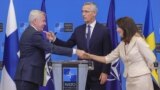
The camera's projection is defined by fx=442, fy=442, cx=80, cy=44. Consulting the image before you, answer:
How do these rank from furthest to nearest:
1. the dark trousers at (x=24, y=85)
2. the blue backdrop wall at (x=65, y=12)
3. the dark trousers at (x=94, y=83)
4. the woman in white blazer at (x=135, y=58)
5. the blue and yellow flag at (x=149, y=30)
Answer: the blue backdrop wall at (x=65, y=12)
the blue and yellow flag at (x=149, y=30)
the dark trousers at (x=94, y=83)
the dark trousers at (x=24, y=85)
the woman in white blazer at (x=135, y=58)

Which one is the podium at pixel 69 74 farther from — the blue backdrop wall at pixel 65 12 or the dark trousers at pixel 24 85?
the blue backdrop wall at pixel 65 12

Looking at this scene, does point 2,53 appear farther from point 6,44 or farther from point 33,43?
point 33,43

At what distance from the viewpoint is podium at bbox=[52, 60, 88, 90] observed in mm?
5184

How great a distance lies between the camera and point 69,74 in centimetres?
517

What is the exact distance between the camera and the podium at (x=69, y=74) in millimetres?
5184

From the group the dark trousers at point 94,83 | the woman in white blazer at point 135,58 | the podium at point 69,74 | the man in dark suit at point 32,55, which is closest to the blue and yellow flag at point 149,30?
the dark trousers at point 94,83

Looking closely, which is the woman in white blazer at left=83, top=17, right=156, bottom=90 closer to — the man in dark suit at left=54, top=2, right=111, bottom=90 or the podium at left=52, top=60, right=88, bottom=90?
the podium at left=52, top=60, right=88, bottom=90

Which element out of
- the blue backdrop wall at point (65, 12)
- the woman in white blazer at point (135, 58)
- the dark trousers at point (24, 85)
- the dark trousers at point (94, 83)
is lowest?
the dark trousers at point (94, 83)

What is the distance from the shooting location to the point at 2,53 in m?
7.40

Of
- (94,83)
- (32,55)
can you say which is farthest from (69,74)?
(94,83)

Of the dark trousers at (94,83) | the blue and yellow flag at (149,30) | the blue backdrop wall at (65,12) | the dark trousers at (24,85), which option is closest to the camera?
Result: the dark trousers at (24,85)

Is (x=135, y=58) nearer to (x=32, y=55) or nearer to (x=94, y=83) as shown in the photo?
(x=94, y=83)

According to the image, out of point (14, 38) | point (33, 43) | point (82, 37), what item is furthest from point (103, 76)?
point (14, 38)

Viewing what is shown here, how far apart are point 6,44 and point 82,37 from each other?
56.7 inches
